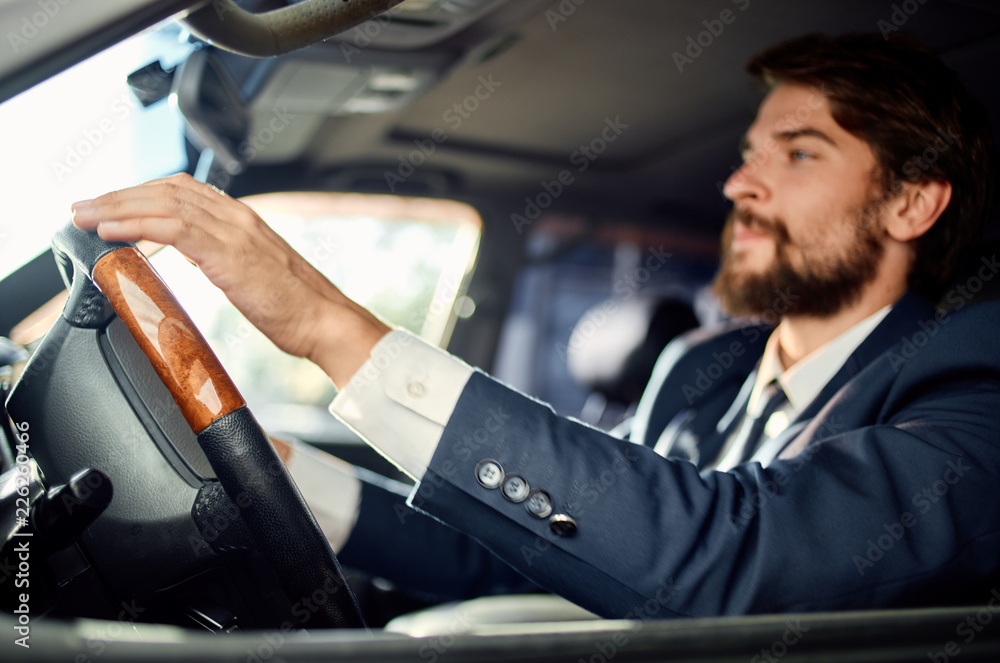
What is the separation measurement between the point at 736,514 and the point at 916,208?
970 mm

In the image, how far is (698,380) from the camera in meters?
1.71

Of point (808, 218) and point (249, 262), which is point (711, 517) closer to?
point (249, 262)

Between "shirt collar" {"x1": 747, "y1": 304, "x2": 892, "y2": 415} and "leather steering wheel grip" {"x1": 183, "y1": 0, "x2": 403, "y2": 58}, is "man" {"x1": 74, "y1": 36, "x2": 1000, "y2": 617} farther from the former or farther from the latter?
"shirt collar" {"x1": 747, "y1": 304, "x2": 892, "y2": 415}

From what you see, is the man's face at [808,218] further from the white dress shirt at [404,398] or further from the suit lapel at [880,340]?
the white dress shirt at [404,398]

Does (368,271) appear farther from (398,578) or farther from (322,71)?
(398,578)

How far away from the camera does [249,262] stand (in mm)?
765

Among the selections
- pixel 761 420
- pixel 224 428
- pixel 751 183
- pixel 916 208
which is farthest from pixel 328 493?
pixel 916 208

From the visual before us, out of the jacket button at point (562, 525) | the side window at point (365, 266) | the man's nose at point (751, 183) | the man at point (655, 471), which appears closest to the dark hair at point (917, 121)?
the man's nose at point (751, 183)

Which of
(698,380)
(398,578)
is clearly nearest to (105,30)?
(398,578)

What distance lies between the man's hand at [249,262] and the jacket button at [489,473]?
0.18 m

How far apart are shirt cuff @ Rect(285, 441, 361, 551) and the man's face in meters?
0.88

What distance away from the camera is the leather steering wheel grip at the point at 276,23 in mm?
678

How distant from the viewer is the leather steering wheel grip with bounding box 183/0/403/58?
68 centimetres

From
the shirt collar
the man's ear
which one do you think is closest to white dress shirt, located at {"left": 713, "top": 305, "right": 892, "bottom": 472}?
the shirt collar
